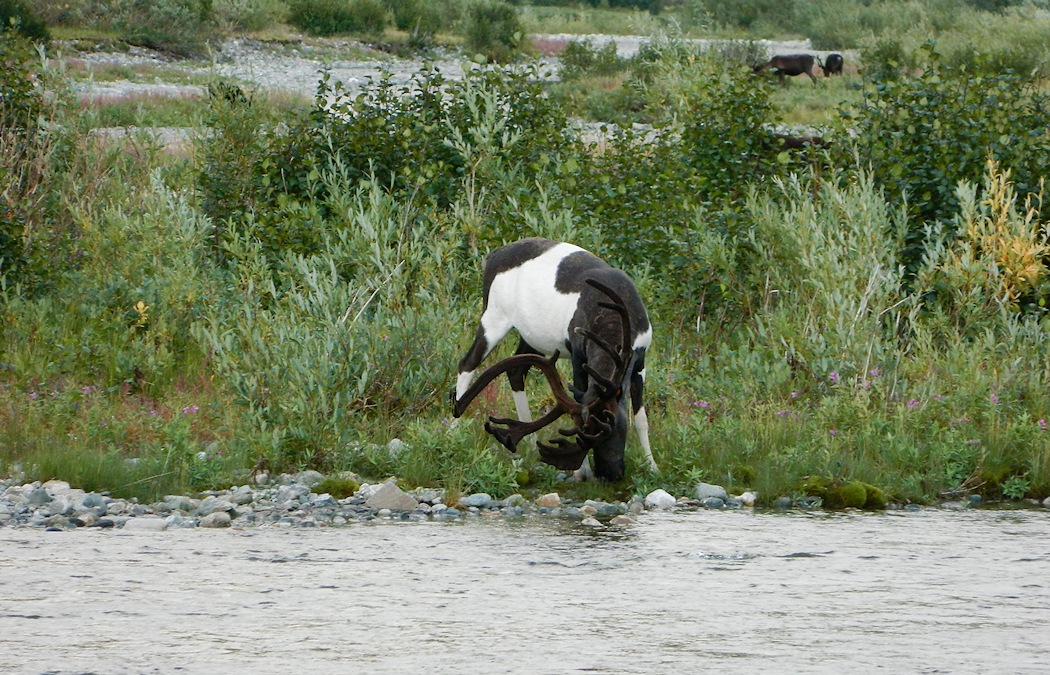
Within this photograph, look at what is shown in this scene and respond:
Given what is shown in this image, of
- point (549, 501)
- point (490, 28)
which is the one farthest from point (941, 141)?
point (490, 28)

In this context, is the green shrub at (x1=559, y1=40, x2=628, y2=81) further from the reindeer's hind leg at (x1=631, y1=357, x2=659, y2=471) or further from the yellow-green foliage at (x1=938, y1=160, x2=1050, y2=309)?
the reindeer's hind leg at (x1=631, y1=357, x2=659, y2=471)

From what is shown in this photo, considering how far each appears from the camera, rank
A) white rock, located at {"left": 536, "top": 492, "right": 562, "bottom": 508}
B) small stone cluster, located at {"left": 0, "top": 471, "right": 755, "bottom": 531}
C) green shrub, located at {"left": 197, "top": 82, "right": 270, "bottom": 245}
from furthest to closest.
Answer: green shrub, located at {"left": 197, "top": 82, "right": 270, "bottom": 245} → white rock, located at {"left": 536, "top": 492, "right": 562, "bottom": 508} → small stone cluster, located at {"left": 0, "top": 471, "right": 755, "bottom": 531}

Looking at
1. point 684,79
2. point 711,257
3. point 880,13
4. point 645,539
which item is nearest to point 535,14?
point 880,13

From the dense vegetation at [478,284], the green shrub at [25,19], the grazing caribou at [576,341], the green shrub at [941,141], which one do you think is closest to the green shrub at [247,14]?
the green shrub at [25,19]

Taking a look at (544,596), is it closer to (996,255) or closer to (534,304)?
(534,304)

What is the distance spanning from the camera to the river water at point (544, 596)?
664 centimetres

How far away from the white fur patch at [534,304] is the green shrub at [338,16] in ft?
144

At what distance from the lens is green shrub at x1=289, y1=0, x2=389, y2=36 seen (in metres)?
53.7

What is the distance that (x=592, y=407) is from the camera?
31.4 ft

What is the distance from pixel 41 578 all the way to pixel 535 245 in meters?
4.17

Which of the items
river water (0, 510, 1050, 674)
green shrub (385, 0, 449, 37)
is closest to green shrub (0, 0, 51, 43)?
green shrub (385, 0, 449, 37)

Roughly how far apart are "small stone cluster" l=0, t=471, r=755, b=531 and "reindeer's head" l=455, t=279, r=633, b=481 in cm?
31

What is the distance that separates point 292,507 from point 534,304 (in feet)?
6.82

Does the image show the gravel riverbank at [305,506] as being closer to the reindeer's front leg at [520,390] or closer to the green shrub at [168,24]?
the reindeer's front leg at [520,390]
